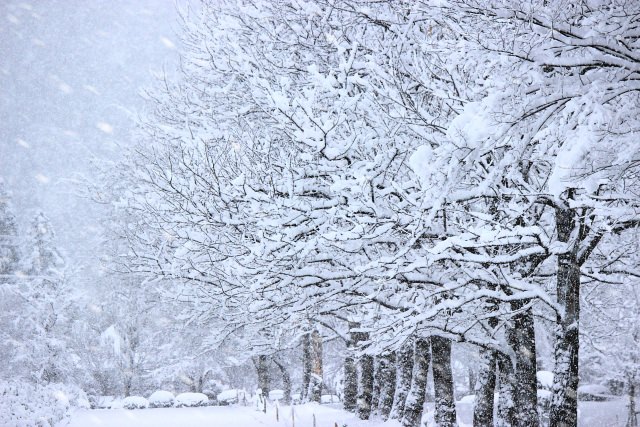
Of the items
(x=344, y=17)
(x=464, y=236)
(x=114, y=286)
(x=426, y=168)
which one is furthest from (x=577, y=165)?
(x=114, y=286)

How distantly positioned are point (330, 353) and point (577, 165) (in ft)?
104

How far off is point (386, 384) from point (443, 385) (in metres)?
5.40

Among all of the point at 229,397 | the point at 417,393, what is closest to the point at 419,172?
the point at 417,393

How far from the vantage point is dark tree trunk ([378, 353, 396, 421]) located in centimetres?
1548

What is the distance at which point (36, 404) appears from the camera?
59.9ft

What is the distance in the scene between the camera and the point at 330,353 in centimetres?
3459

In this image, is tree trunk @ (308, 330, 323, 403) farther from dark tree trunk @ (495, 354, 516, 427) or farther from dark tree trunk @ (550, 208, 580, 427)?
dark tree trunk @ (550, 208, 580, 427)

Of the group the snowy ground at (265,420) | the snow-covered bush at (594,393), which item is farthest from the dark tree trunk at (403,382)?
the snow-covered bush at (594,393)

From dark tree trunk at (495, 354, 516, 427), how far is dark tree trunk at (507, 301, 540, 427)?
0.39 feet

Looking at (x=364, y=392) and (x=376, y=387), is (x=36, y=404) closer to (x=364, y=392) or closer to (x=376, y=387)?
(x=364, y=392)

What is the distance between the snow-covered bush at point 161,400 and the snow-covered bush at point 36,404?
182 inches

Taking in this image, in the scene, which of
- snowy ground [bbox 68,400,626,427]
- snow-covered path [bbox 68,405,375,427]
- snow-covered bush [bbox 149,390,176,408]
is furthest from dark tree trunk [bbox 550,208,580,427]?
snow-covered bush [bbox 149,390,176,408]

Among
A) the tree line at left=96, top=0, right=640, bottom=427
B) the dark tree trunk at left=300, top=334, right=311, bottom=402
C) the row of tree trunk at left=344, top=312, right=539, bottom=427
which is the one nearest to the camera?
the tree line at left=96, top=0, right=640, bottom=427

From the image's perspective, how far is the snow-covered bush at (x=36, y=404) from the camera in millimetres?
14625
